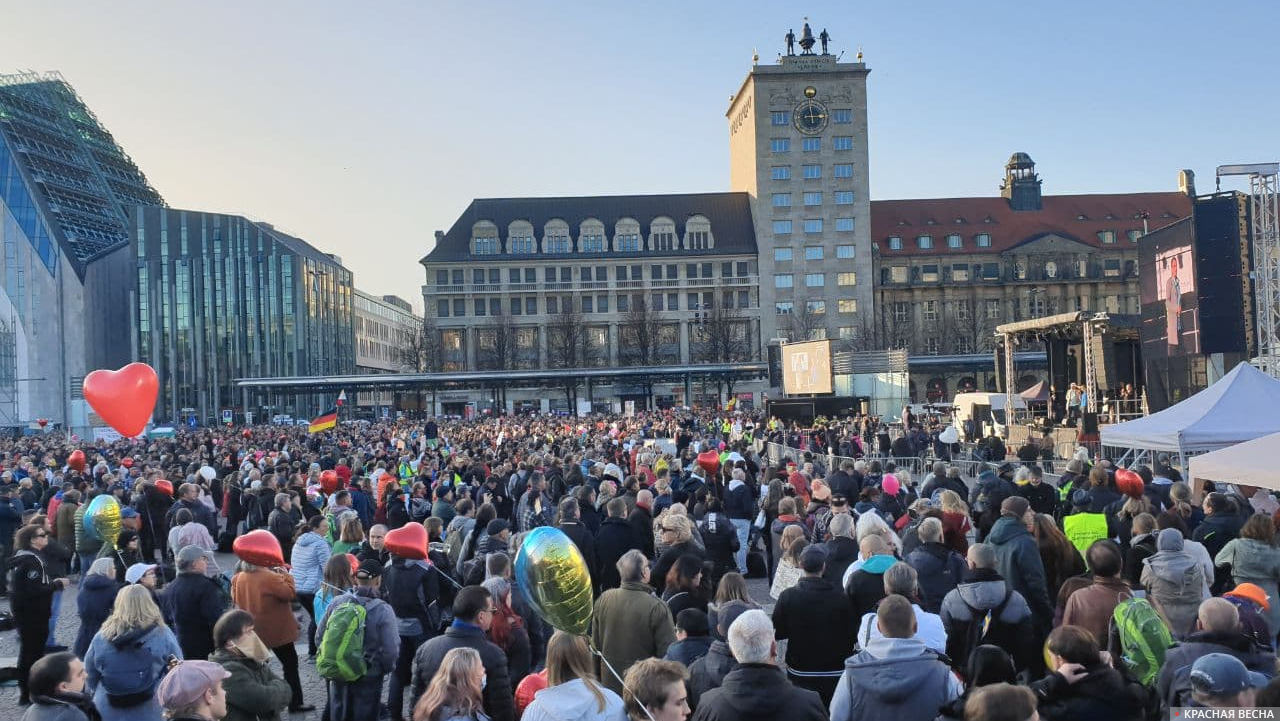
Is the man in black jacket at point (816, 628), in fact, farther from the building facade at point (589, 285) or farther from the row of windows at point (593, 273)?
the row of windows at point (593, 273)

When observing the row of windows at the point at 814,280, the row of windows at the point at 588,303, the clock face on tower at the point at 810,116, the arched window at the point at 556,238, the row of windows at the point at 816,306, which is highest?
the clock face on tower at the point at 810,116

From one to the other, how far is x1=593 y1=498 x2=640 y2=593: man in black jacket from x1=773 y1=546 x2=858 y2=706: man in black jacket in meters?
3.50

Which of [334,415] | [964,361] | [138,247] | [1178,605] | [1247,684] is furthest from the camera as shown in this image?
[138,247]

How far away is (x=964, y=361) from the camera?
73.3 m

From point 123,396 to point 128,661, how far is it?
9792mm

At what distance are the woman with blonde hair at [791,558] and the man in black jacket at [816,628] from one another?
835mm

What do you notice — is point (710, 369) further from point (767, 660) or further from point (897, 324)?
point (767, 660)

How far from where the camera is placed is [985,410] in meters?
36.6

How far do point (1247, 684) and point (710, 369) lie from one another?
62.6 m

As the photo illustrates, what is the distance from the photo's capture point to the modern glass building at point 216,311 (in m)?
85.0

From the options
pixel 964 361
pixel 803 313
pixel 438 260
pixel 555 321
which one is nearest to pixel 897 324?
pixel 803 313

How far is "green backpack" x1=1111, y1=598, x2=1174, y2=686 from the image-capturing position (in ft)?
17.9

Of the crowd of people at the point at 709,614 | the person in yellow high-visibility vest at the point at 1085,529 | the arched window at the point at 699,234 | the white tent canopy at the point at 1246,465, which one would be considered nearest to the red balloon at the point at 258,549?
the crowd of people at the point at 709,614

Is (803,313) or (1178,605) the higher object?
(803,313)
